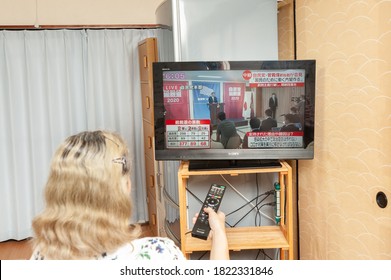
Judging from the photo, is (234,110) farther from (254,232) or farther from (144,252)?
(144,252)

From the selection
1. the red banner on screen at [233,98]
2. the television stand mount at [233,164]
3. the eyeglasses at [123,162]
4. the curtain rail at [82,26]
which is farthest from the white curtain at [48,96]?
the eyeglasses at [123,162]

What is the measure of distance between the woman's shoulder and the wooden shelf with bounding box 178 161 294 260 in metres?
0.87

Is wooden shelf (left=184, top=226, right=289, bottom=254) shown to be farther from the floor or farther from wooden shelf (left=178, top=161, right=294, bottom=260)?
the floor

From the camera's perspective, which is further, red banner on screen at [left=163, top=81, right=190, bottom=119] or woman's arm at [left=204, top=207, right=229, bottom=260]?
red banner on screen at [left=163, top=81, right=190, bottom=119]

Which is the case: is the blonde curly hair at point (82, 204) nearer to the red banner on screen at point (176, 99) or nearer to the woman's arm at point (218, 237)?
the woman's arm at point (218, 237)

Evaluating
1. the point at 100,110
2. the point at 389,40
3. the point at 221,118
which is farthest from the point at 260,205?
the point at 100,110

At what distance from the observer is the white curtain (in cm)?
368

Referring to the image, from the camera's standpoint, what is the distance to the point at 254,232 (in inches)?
86.0

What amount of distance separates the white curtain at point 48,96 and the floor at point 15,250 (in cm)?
5

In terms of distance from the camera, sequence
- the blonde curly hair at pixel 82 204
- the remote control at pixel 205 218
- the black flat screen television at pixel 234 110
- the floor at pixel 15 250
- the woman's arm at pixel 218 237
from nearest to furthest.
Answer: the blonde curly hair at pixel 82 204 < the woman's arm at pixel 218 237 < the remote control at pixel 205 218 < the black flat screen television at pixel 234 110 < the floor at pixel 15 250

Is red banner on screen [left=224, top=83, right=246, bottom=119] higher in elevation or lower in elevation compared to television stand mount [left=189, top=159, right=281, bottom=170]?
higher

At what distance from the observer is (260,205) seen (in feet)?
7.56

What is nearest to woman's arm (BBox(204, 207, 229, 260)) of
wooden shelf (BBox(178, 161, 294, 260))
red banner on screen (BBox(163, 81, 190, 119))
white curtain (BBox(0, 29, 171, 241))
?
wooden shelf (BBox(178, 161, 294, 260))

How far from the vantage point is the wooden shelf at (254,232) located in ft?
6.66
